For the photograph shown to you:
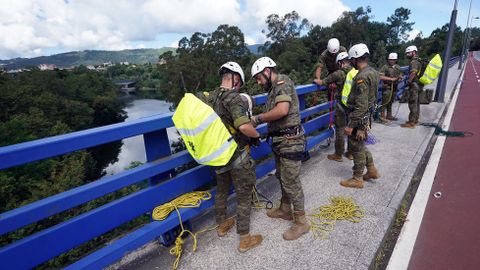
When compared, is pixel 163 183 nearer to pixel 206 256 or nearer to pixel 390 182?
pixel 206 256

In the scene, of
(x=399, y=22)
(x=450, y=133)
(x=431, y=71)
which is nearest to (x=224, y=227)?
(x=450, y=133)

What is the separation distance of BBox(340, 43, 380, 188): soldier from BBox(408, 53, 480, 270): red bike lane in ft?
3.13

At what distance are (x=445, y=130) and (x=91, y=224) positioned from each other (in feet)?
26.9

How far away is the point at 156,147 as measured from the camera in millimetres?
2898

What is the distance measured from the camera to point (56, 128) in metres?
33.0

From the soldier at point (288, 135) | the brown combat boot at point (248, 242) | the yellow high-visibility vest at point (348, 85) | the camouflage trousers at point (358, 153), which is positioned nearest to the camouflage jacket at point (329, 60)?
the yellow high-visibility vest at point (348, 85)

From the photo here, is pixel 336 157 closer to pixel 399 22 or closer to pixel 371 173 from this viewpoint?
pixel 371 173

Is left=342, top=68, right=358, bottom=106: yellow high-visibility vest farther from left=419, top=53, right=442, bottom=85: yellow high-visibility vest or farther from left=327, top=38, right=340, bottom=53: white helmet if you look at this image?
left=419, top=53, right=442, bottom=85: yellow high-visibility vest

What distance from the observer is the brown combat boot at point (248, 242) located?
2928 millimetres

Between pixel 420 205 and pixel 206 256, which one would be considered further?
pixel 420 205

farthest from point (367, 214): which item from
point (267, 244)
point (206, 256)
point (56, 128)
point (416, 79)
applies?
point (56, 128)

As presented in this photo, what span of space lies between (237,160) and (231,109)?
20.9 inches

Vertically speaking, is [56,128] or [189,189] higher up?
[189,189]

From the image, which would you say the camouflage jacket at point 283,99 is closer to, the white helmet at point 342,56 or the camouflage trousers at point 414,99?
the white helmet at point 342,56
